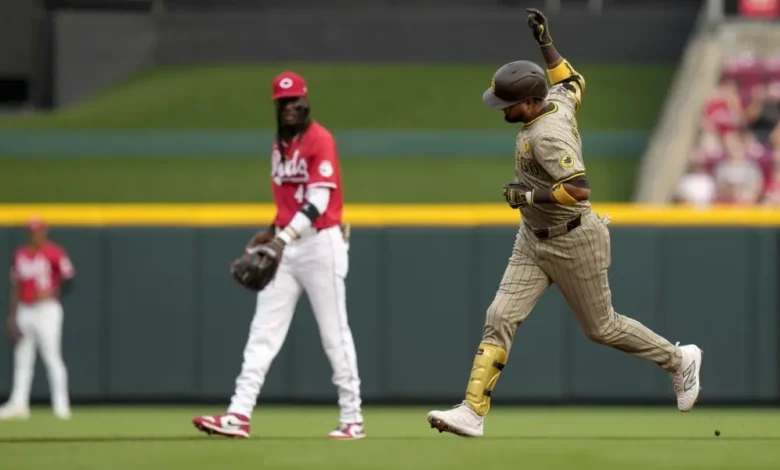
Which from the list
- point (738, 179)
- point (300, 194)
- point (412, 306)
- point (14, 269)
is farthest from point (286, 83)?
point (738, 179)

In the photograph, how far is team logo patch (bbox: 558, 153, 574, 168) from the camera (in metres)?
7.12

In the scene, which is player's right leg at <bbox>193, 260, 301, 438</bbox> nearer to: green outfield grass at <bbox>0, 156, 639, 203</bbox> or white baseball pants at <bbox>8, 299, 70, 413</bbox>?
white baseball pants at <bbox>8, 299, 70, 413</bbox>

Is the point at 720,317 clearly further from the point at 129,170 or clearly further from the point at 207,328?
the point at 129,170

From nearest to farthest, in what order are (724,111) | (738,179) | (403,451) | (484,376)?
(403,451)
(484,376)
(738,179)
(724,111)

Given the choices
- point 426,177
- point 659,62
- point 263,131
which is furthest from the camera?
point 659,62

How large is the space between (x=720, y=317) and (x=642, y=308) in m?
0.67

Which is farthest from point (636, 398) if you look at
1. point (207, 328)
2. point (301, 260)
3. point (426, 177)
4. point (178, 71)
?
point (178, 71)

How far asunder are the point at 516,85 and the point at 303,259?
6.16 ft

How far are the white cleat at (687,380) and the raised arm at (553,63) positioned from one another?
146 cm

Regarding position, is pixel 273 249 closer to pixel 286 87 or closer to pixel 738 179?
pixel 286 87

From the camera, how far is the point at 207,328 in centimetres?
1241

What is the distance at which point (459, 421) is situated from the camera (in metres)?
7.33

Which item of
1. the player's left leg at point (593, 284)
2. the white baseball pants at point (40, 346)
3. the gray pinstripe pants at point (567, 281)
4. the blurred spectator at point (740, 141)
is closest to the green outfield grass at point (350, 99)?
the blurred spectator at point (740, 141)

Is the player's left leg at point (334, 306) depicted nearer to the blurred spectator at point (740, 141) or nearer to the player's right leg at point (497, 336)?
the player's right leg at point (497, 336)
